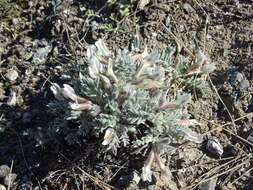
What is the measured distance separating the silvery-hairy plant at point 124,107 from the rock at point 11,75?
630mm

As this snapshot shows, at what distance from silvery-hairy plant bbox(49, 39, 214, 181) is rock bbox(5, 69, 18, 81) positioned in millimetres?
630

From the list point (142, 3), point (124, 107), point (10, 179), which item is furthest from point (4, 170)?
point (142, 3)

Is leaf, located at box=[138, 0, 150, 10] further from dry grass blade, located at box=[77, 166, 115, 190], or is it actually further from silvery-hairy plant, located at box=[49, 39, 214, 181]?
dry grass blade, located at box=[77, 166, 115, 190]

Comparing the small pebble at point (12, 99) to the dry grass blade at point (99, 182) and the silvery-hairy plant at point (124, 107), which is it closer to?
the silvery-hairy plant at point (124, 107)

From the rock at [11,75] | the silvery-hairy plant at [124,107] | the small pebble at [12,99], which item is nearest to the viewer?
the silvery-hairy plant at [124,107]

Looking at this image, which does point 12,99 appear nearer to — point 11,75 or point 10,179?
point 11,75

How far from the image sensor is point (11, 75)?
3461 mm

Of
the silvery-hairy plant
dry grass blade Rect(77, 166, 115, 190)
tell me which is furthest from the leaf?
dry grass blade Rect(77, 166, 115, 190)

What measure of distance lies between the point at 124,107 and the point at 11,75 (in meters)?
1.09

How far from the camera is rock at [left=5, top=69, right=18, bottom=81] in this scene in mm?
3453

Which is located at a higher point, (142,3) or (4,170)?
(142,3)

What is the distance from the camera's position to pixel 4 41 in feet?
12.1

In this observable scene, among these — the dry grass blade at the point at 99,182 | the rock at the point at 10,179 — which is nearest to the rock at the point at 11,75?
the rock at the point at 10,179

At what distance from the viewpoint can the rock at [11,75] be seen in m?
3.45
